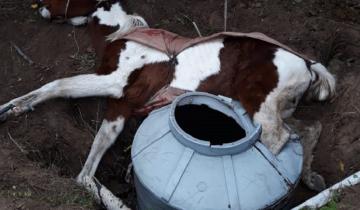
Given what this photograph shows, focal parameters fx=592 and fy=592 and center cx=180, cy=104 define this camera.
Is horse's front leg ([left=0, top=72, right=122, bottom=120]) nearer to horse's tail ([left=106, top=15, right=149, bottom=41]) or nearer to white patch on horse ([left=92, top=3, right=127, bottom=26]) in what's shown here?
horse's tail ([left=106, top=15, right=149, bottom=41])

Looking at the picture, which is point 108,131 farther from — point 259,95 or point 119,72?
point 259,95

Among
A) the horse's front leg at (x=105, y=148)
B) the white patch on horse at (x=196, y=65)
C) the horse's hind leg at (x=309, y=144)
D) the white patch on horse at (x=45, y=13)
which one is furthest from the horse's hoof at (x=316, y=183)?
the white patch on horse at (x=45, y=13)

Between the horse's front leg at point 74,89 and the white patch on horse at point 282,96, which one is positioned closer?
the white patch on horse at point 282,96

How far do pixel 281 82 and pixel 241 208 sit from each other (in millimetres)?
1186

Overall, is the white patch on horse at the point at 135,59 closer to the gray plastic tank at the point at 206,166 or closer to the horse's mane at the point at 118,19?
the horse's mane at the point at 118,19

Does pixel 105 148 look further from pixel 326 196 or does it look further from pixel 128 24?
pixel 326 196

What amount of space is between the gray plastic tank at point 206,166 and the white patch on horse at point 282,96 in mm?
271

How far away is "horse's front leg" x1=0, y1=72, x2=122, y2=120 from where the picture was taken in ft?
14.8

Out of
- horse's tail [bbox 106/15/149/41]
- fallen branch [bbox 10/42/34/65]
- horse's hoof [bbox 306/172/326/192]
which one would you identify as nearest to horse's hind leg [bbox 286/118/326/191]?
horse's hoof [bbox 306/172/326/192]

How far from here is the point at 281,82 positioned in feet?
13.9

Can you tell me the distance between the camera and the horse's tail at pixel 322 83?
4.42m

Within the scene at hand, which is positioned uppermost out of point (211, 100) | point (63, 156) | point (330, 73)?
point (211, 100)

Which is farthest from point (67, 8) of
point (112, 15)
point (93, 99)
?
point (93, 99)

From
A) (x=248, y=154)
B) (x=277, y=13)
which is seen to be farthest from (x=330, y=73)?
(x=248, y=154)
